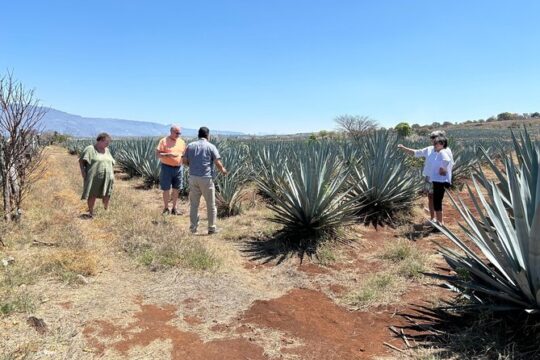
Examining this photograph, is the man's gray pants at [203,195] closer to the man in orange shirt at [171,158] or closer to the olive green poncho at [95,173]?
the man in orange shirt at [171,158]

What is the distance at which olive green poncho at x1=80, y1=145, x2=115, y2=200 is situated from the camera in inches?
264

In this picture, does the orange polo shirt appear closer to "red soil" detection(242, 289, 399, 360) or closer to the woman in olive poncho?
the woman in olive poncho

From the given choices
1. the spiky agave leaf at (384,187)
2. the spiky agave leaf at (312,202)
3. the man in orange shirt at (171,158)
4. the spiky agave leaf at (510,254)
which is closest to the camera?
the spiky agave leaf at (510,254)

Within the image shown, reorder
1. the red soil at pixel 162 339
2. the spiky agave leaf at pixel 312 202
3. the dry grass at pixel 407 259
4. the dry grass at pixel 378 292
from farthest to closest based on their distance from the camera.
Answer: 1. the spiky agave leaf at pixel 312 202
2. the dry grass at pixel 407 259
3. the dry grass at pixel 378 292
4. the red soil at pixel 162 339

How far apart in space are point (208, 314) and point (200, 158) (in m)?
2.89

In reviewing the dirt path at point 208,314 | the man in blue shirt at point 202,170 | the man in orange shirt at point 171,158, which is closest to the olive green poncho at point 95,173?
the man in orange shirt at point 171,158

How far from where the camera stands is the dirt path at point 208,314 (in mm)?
2898

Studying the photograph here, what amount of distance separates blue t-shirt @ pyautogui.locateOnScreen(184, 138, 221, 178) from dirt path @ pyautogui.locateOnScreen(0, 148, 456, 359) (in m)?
1.28

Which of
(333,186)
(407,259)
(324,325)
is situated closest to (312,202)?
(333,186)

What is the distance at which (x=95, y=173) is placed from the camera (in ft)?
22.0

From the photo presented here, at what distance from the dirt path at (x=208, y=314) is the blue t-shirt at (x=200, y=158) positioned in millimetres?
1281

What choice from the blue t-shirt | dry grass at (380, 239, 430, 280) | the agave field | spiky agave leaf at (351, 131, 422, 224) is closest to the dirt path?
dry grass at (380, 239, 430, 280)

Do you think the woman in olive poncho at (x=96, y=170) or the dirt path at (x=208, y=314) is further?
the woman in olive poncho at (x=96, y=170)

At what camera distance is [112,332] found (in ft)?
10.2
